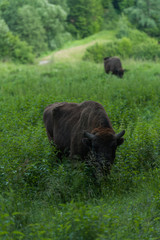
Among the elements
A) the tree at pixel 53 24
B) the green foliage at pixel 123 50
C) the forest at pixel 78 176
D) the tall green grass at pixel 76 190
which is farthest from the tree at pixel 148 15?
the tall green grass at pixel 76 190

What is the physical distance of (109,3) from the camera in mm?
73250

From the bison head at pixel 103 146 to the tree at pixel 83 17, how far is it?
62939 millimetres

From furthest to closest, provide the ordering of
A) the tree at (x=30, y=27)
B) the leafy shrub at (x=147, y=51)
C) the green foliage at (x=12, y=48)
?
the tree at (x=30, y=27)
the green foliage at (x=12, y=48)
the leafy shrub at (x=147, y=51)

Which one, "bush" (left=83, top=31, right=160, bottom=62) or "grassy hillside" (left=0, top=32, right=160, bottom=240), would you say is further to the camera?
"bush" (left=83, top=31, right=160, bottom=62)

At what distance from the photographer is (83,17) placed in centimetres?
6756

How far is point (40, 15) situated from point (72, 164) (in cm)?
5270

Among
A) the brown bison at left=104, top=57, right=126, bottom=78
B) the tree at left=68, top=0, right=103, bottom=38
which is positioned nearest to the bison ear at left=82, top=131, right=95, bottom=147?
the brown bison at left=104, top=57, right=126, bottom=78

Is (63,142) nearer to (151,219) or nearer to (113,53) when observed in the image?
(151,219)

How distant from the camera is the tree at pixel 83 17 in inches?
2660

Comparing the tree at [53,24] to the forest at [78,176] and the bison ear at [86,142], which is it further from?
the bison ear at [86,142]

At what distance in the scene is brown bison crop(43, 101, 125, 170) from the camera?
620 cm

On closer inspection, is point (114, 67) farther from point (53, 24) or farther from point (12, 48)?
point (53, 24)

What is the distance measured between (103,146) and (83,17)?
6533 centimetres

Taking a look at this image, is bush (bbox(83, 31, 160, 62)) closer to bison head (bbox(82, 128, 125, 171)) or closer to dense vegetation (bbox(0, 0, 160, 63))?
dense vegetation (bbox(0, 0, 160, 63))
